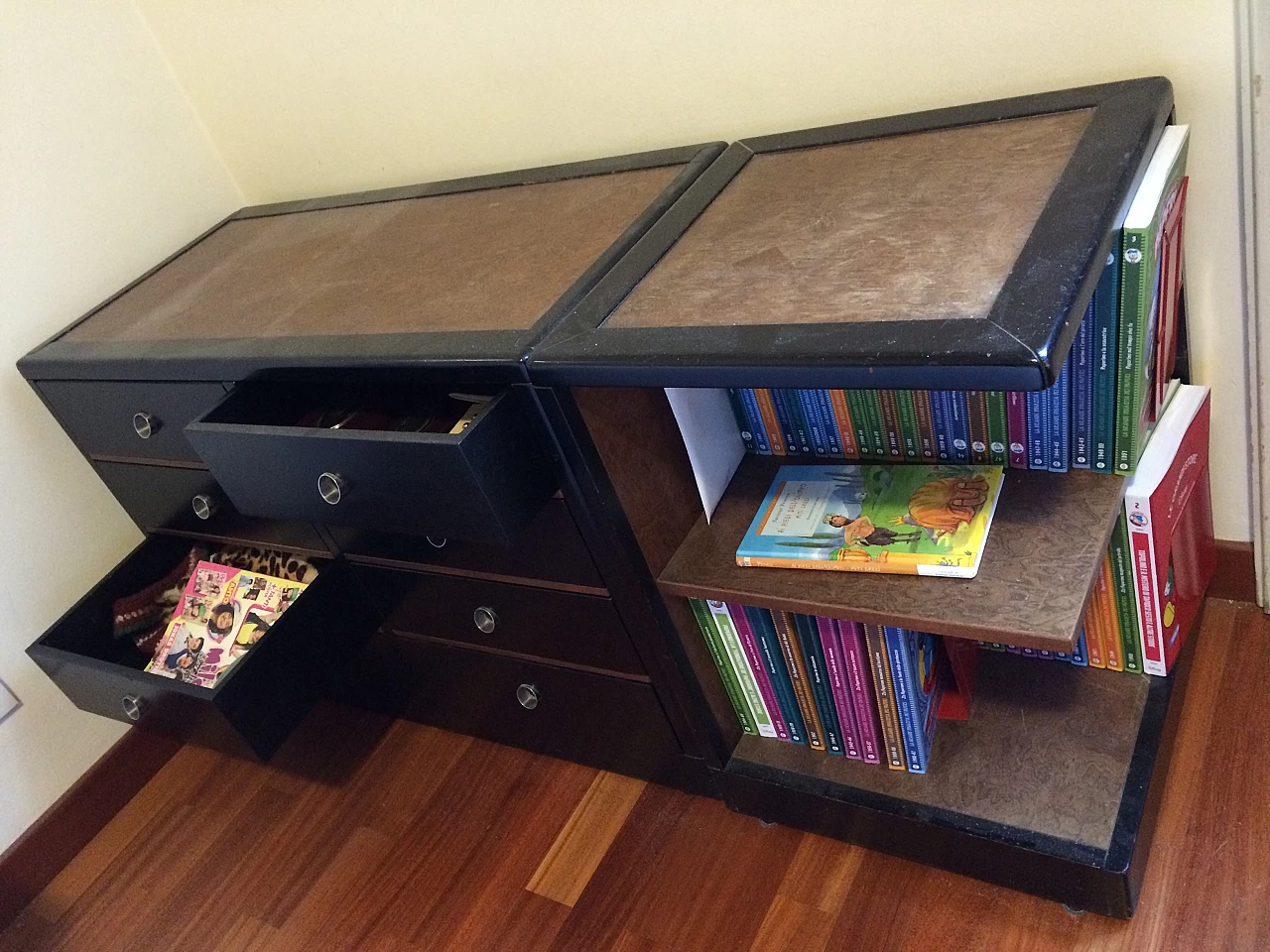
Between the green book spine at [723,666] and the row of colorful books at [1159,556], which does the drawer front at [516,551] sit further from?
the row of colorful books at [1159,556]

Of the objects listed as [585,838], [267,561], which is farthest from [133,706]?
[585,838]

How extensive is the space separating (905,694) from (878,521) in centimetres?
21

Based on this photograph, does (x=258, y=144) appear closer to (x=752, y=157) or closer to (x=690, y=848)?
(x=752, y=157)

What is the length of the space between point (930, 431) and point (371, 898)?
966 mm

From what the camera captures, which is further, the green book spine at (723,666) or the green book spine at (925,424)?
the green book spine at (723,666)

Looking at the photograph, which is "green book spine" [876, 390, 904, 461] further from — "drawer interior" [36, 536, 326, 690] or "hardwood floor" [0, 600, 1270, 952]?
"drawer interior" [36, 536, 326, 690]

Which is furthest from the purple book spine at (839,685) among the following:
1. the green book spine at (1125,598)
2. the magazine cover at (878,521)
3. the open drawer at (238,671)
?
the open drawer at (238,671)

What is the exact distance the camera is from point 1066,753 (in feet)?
3.69

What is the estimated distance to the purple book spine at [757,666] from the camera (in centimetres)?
116

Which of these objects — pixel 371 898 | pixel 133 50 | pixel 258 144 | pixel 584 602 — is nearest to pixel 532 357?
pixel 584 602

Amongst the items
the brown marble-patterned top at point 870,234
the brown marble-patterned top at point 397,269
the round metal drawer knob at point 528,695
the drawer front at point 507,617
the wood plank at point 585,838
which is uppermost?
the brown marble-patterned top at point 397,269

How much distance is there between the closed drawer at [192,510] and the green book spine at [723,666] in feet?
1.76

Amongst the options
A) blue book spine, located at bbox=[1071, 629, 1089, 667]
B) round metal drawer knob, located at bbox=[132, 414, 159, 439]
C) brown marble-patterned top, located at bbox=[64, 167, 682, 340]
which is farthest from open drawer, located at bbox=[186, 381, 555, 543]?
blue book spine, located at bbox=[1071, 629, 1089, 667]

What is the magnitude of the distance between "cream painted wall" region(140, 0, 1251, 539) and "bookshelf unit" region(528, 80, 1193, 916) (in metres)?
0.06
